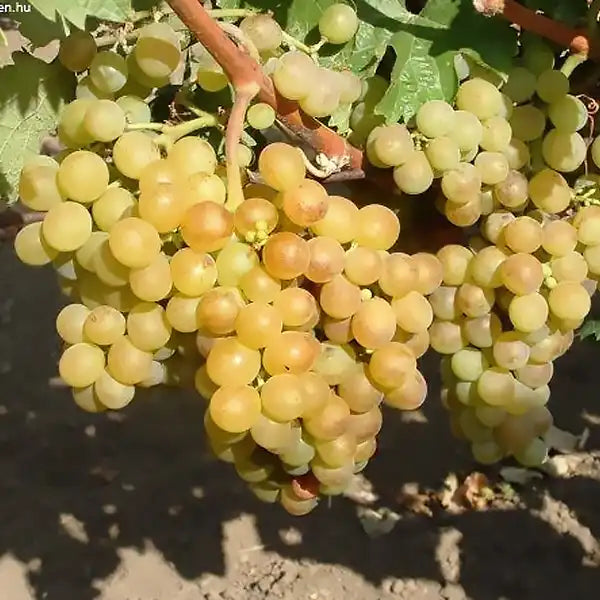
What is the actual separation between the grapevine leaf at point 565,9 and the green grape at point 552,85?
0.05 meters

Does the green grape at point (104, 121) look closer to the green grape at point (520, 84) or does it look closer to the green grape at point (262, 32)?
the green grape at point (262, 32)

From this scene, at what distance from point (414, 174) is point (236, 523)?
144 cm

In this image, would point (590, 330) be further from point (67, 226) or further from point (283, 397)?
point (67, 226)

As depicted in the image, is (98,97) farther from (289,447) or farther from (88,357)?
(289,447)

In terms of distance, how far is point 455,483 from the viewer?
2.21 metres

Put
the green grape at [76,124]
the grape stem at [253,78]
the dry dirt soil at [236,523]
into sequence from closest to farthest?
the grape stem at [253,78] < the green grape at [76,124] < the dry dirt soil at [236,523]

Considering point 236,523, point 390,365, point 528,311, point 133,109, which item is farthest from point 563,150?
point 236,523

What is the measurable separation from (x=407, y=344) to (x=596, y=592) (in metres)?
1.33

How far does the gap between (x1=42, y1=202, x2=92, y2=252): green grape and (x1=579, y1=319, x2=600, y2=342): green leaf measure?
575 mm

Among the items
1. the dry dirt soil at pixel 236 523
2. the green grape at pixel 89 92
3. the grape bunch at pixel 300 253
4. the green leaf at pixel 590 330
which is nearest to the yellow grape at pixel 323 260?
the grape bunch at pixel 300 253

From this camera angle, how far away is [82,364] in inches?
31.8

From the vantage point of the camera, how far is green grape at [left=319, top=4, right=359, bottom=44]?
81cm

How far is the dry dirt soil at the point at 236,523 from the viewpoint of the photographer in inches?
79.4

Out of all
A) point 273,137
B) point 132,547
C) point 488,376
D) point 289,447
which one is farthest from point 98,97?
point 132,547
